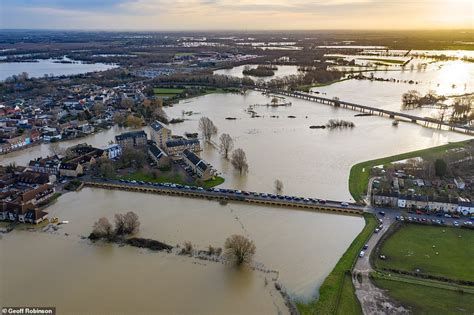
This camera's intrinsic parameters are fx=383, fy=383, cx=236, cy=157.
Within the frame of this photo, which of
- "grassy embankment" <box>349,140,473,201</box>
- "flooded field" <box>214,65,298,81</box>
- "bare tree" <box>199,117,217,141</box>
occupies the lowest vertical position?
"grassy embankment" <box>349,140,473,201</box>

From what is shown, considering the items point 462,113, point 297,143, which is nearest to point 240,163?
point 297,143

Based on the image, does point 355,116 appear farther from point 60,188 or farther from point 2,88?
point 2,88

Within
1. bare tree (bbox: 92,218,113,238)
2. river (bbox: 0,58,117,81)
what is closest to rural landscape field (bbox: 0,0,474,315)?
bare tree (bbox: 92,218,113,238)

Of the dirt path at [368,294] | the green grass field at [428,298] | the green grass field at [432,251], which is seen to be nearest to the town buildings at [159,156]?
the dirt path at [368,294]

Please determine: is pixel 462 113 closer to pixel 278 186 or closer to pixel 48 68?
pixel 278 186

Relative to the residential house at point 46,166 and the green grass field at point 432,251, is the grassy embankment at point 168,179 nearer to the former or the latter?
the residential house at point 46,166

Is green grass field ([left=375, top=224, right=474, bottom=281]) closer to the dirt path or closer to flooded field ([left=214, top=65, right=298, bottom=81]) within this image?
the dirt path
